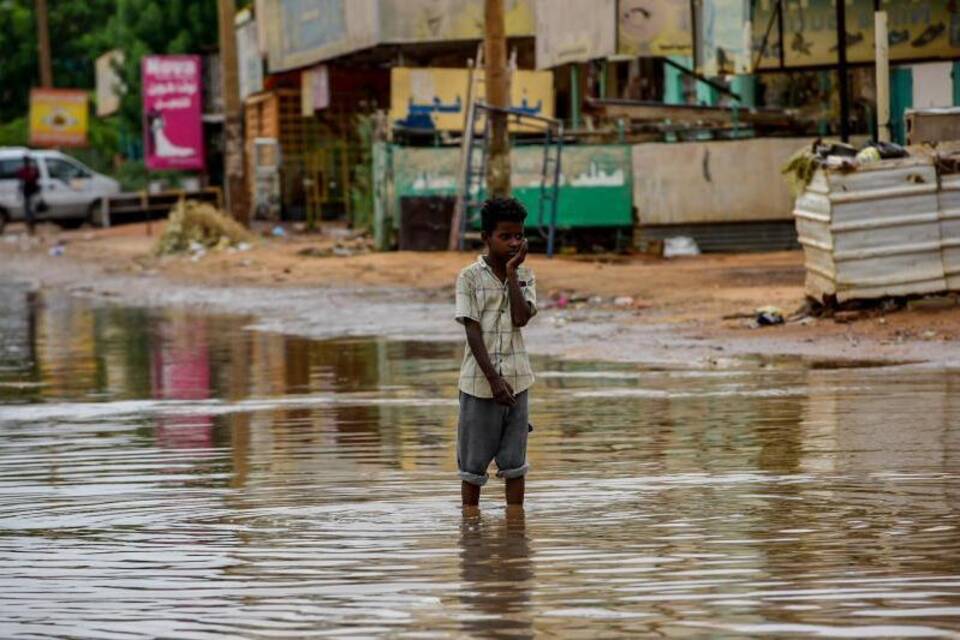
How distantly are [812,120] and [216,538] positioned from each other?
72.4 feet

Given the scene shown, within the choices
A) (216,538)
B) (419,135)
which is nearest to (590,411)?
(216,538)

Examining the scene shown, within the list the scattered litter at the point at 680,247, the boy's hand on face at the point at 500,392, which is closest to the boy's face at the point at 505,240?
the boy's hand on face at the point at 500,392

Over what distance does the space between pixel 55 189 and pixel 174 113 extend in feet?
13.6

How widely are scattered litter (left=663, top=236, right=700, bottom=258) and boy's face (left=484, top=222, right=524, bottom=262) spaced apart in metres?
21.1

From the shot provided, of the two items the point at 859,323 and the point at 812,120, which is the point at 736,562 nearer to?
the point at 859,323

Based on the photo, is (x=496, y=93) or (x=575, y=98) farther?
(x=575, y=98)

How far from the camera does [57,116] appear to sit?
193ft

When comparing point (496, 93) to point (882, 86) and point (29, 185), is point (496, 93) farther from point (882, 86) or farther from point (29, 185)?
point (29, 185)

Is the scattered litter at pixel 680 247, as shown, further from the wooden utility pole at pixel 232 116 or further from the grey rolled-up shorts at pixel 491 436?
the grey rolled-up shorts at pixel 491 436

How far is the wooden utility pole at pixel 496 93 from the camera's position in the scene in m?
26.3

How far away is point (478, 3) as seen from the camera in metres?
37.6

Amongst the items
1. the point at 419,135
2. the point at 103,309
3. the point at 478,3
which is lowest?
the point at 103,309

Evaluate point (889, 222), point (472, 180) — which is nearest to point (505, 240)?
point (889, 222)

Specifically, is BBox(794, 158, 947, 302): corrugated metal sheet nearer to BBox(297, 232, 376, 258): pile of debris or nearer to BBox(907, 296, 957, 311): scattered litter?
BBox(907, 296, 957, 311): scattered litter
